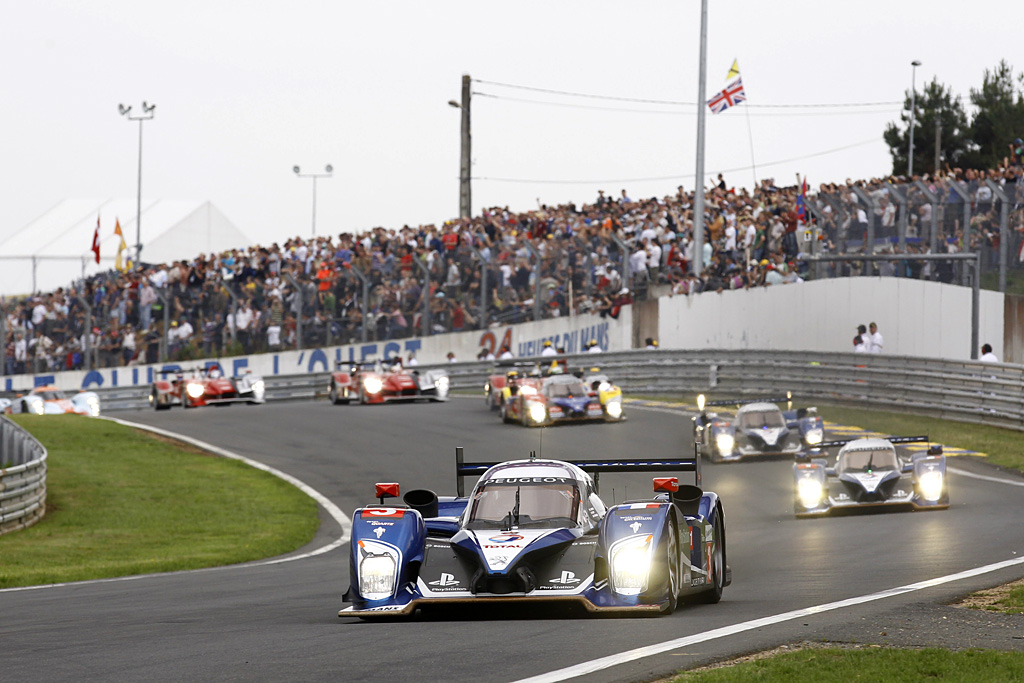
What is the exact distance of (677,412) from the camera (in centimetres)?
3014

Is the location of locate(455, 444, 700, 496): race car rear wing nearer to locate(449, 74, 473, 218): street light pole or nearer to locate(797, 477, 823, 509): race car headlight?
locate(797, 477, 823, 509): race car headlight

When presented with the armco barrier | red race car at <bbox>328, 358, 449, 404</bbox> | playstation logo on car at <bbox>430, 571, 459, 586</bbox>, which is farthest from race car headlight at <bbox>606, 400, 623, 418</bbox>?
playstation logo on car at <bbox>430, 571, 459, 586</bbox>

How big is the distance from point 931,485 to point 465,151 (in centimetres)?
2915

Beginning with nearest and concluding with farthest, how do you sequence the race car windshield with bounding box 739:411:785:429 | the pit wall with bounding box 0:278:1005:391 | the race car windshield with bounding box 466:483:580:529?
the race car windshield with bounding box 466:483:580:529
the race car windshield with bounding box 739:411:785:429
the pit wall with bounding box 0:278:1005:391

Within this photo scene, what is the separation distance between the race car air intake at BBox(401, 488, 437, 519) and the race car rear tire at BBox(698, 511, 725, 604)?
7.28 feet

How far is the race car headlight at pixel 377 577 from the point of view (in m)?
9.90

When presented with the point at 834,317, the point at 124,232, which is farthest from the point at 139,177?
the point at 834,317

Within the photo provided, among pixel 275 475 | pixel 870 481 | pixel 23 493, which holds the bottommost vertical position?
pixel 275 475

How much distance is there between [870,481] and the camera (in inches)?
700

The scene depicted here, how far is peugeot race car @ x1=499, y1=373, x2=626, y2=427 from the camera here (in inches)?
1082

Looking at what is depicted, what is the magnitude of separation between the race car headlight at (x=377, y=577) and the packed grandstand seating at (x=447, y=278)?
75.8 feet

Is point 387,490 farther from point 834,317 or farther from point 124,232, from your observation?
point 124,232

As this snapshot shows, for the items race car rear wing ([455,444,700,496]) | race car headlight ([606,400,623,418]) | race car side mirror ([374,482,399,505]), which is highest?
race car rear wing ([455,444,700,496])

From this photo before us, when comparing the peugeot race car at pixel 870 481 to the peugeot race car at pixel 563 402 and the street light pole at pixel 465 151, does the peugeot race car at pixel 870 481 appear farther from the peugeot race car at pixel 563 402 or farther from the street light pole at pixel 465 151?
the street light pole at pixel 465 151
